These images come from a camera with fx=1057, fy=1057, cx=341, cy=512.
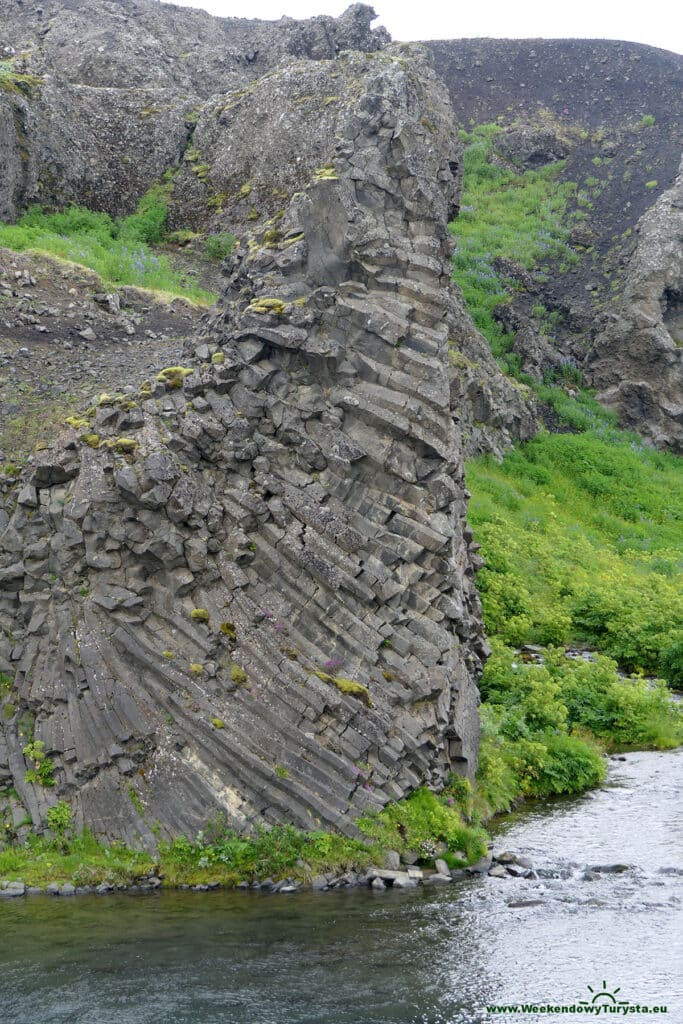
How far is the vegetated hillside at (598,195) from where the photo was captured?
51.7 metres

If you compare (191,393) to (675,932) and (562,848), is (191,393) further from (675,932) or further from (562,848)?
(675,932)

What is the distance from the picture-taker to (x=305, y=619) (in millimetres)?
19953

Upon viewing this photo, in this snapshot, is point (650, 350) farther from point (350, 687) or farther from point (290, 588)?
point (350, 687)

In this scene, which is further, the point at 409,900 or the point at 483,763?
the point at 483,763

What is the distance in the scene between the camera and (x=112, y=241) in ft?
116

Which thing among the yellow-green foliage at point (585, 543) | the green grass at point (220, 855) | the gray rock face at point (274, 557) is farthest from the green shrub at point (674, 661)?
the green grass at point (220, 855)

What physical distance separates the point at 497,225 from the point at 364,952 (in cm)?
5273

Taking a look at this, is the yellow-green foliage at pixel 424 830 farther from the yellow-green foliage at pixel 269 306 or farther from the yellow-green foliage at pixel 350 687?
the yellow-green foliage at pixel 269 306

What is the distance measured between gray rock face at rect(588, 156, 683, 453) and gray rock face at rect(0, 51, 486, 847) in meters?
30.0

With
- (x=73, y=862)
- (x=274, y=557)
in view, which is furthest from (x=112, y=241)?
(x=73, y=862)

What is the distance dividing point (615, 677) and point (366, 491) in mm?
10715

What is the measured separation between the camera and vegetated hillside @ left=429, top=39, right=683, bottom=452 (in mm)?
51656

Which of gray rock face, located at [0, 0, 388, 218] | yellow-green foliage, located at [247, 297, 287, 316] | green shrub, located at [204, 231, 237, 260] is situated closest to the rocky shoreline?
yellow-green foliage, located at [247, 297, 287, 316]

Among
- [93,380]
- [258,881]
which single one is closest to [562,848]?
[258,881]
